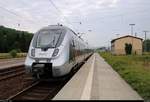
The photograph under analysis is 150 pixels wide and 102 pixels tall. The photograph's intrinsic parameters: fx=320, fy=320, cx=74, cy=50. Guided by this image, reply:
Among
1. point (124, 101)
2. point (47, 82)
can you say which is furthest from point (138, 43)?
point (124, 101)

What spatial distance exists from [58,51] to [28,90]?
292cm

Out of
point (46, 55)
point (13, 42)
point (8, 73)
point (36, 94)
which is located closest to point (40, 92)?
point (36, 94)

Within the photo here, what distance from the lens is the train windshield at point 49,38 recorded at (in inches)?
645

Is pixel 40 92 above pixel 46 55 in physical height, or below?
below

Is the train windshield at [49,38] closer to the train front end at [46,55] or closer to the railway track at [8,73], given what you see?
the train front end at [46,55]

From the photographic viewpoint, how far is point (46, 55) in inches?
617

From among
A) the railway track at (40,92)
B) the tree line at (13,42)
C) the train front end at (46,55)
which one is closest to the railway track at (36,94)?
the railway track at (40,92)

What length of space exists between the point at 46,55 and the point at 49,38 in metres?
1.41

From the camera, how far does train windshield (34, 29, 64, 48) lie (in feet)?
53.8

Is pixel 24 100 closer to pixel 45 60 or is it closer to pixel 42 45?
pixel 45 60

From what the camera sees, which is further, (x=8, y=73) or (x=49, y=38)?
(x=8, y=73)

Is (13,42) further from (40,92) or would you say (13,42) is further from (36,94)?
(36,94)

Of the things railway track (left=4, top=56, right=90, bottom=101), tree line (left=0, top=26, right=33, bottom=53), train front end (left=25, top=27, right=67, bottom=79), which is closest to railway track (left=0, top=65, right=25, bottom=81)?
railway track (left=4, top=56, right=90, bottom=101)

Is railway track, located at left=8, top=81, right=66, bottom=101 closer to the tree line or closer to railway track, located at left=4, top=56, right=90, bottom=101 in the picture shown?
railway track, located at left=4, top=56, right=90, bottom=101
